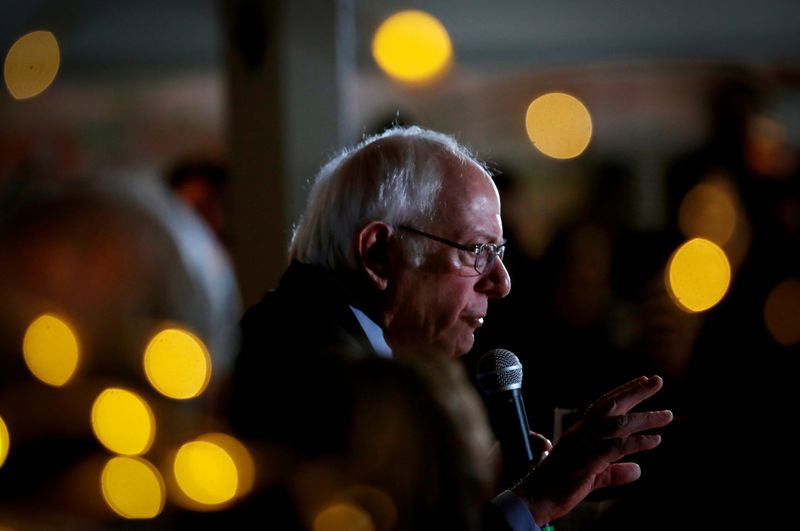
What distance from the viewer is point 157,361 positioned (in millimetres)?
2039

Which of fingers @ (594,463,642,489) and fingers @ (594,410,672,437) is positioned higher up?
fingers @ (594,410,672,437)

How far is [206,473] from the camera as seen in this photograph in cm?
167

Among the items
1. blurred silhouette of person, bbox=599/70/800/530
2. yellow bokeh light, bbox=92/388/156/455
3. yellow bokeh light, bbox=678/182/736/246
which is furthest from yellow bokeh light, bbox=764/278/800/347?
yellow bokeh light, bbox=92/388/156/455

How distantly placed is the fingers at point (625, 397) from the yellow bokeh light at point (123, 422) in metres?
0.74

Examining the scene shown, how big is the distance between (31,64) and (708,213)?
321cm

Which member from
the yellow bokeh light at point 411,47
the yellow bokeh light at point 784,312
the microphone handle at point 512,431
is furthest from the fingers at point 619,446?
the yellow bokeh light at point 411,47

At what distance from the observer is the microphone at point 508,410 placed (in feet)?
6.91

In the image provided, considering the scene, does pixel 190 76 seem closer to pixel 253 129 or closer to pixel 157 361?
pixel 253 129

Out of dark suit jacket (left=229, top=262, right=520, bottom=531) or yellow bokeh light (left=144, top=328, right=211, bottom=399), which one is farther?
yellow bokeh light (left=144, top=328, right=211, bottom=399)

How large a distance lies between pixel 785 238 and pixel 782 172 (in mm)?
1225

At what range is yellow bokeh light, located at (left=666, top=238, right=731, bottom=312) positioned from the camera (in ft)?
11.6

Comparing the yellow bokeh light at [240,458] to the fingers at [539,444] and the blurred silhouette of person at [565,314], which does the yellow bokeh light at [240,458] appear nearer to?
the fingers at [539,444]

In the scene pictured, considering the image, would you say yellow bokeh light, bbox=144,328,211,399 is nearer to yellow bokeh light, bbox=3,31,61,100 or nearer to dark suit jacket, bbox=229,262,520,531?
dark suit jacket, bbox=229,262,520,531

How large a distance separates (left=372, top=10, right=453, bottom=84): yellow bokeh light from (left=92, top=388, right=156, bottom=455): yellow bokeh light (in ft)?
16.7
